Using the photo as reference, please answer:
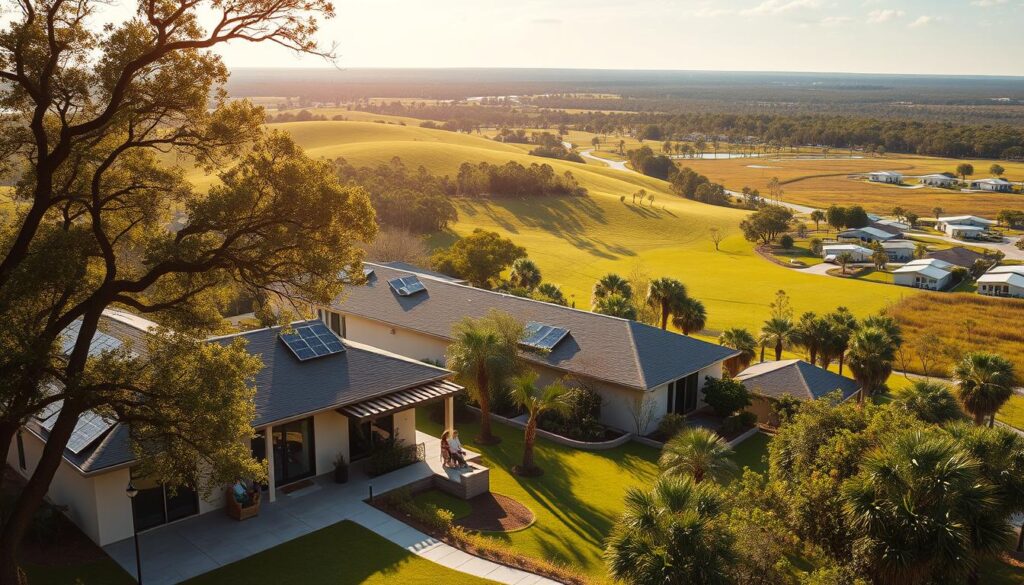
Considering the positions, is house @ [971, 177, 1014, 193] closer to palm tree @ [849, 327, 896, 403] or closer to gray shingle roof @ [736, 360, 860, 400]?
palm tree @ [849, 327, 896, 403]

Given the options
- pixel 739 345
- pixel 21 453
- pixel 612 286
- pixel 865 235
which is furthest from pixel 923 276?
pixel 21 453

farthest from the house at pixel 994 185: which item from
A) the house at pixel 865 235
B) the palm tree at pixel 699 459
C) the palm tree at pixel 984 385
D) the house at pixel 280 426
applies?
the house at pixel 280 426

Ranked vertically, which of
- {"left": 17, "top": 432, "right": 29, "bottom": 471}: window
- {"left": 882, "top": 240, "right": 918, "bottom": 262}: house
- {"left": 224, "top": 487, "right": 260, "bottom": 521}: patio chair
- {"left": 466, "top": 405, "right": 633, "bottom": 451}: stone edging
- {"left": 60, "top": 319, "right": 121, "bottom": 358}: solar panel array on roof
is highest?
{"left": 60, "top": 319, "right": 121, "bottom": 358}: solar panel array on roof

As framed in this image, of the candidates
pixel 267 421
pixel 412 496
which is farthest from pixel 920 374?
pixel 267 421

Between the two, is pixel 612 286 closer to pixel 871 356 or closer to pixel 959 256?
pixel 871 356

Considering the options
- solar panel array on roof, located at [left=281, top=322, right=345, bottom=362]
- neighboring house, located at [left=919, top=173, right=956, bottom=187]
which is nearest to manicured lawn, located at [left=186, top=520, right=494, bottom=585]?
solar panel array on roof, located at [left=281, top=322, right=345, bottom=362]
